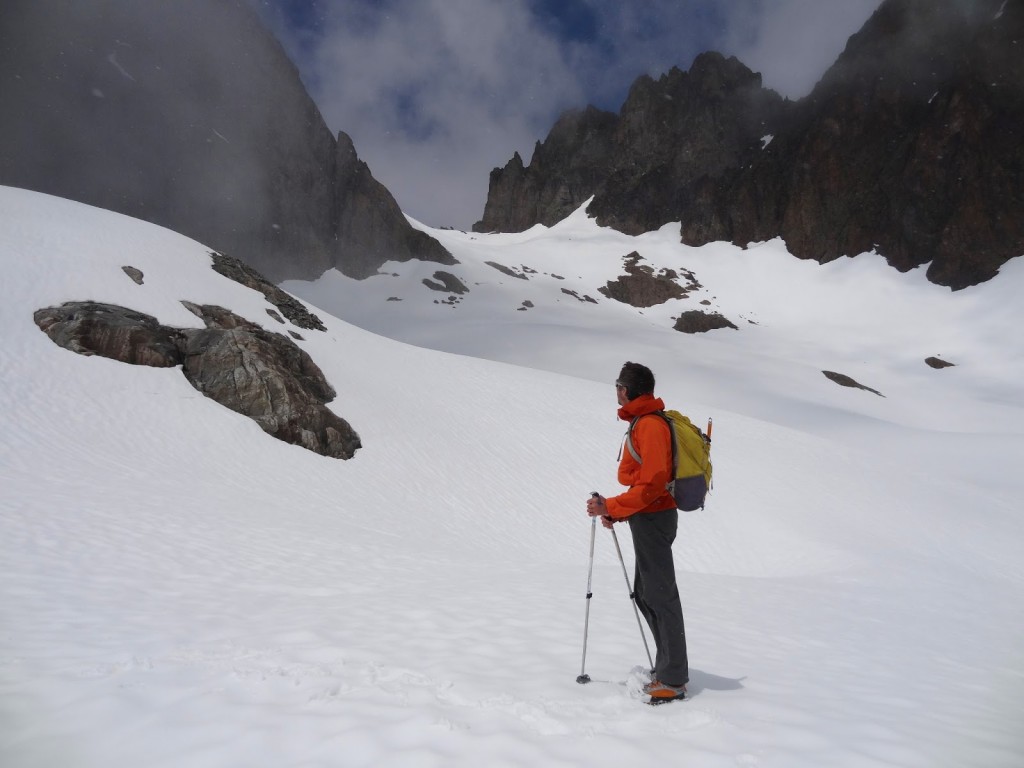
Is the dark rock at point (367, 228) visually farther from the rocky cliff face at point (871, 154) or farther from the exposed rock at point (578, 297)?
the rocky cliff face at point (871, 154)

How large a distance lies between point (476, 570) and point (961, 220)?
94258 millimetres

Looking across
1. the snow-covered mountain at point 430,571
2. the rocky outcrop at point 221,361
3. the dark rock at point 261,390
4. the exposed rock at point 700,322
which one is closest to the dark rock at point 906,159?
the exposed rock at point 700,322

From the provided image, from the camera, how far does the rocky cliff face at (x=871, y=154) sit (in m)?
72.7

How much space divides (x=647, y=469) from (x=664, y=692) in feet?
4.34

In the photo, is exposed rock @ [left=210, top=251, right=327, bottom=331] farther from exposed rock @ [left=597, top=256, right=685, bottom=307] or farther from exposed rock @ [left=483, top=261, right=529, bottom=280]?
exposed rock @ [left=597, top=256, right=685, bottom=307]

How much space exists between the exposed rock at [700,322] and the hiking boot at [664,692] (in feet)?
221

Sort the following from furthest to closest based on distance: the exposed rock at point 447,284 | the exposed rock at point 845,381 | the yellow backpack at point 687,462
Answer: the exposed rock at point 447,284 → the exposed rock at point 845,381 → the yellow backpack at point 687,462

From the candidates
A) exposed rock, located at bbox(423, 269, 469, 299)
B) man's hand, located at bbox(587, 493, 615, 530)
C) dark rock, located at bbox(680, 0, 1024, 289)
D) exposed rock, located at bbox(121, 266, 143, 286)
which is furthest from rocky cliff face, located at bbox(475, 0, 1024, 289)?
man's hand, located at bbox(587, 493, 615, 530)

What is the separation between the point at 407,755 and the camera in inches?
93.4

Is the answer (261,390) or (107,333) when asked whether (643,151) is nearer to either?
(261,390)

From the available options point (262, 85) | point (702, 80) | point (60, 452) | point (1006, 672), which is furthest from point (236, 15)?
point (702, 80)

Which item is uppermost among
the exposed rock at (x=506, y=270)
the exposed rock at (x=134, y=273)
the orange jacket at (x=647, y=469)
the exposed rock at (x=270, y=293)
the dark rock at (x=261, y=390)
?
the exposed rock at (x=506, y=270)

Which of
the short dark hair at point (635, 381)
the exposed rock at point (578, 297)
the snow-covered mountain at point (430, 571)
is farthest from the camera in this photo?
the exposed rock at point (578, 297)

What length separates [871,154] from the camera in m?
A: 86.0
